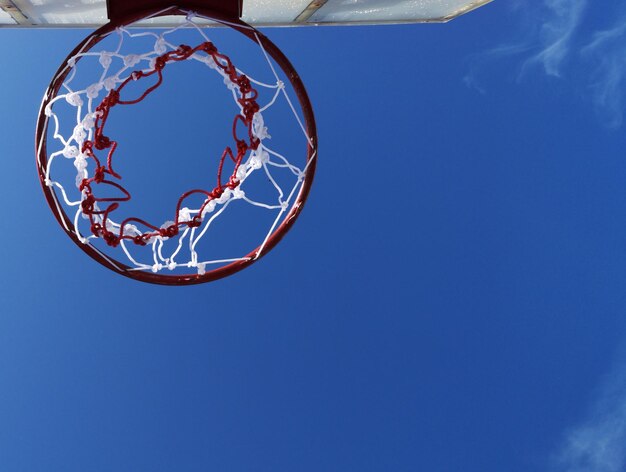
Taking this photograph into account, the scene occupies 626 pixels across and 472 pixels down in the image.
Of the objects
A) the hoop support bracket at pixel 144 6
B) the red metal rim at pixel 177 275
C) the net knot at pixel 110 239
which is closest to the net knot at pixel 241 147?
→ the red metal rim at pixel 177 275

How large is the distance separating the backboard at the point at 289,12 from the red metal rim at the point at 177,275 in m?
→ 0.56

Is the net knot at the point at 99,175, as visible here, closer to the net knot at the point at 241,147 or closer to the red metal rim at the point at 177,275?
the red metal rim at the point at 177,275

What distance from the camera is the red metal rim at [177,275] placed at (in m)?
3.17

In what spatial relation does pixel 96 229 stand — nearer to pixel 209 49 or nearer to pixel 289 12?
pixel 209 49

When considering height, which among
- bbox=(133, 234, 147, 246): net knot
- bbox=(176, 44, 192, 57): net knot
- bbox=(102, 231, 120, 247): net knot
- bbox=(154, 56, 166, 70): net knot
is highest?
bbox=(176, 44, 192, 57): net knot

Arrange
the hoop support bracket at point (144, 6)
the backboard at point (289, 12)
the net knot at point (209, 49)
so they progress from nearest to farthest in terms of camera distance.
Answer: the hoop support bracket at point (144, 6) < the net knot at point (209, 49) < the backboard at point (289, 12)

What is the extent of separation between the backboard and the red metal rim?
56 cm

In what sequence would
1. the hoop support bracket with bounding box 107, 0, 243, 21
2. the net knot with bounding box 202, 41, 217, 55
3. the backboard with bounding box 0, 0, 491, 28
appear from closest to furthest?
the hoop support bracket with bounding box 107, 0, 243, 21 < the net knot with bounding box 202, 41, 217, 55 < the backboard with bounding box 0, 0, 491, 28

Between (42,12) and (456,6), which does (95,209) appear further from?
(456,6)

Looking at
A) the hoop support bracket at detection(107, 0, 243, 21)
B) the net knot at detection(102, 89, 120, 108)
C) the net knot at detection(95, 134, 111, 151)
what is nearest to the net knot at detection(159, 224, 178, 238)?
the net knot at detection(95, 134, 111, 151)

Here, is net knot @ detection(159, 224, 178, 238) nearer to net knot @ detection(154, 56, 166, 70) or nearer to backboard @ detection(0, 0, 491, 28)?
net knot @ detection(154, 56, 166, 70)

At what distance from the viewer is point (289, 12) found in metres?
4.14

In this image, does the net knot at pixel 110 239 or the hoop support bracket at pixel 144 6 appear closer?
the hoop support bracket at pixel 144 6

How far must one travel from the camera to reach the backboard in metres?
3.76
